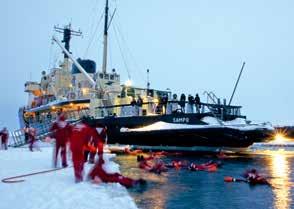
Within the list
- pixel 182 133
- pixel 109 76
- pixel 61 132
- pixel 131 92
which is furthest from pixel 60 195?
pixel 109 76

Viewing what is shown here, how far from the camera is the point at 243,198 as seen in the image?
992 centimetres

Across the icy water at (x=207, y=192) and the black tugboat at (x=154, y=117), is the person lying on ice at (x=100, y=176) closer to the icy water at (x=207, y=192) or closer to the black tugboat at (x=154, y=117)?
the icy water at (x=207, y=192)

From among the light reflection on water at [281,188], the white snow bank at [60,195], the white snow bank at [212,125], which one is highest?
the white snow bank at [212,125]

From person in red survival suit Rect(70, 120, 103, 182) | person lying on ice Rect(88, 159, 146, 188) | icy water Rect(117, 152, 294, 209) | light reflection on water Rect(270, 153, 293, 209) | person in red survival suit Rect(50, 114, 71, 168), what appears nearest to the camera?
icy water Rect(117, 152, 294, 209)

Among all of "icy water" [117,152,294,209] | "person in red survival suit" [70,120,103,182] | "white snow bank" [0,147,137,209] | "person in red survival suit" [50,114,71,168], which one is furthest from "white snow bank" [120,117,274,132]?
"person in red survival suit" [70,120,103,182]

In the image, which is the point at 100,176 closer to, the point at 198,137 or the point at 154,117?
the point at 198,137

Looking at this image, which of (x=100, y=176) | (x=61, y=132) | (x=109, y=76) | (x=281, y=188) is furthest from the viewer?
(x=109, y=76)

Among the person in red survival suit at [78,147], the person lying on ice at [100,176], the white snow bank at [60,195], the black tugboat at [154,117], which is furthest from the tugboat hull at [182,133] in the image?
the person in red survival suit at [78,147]

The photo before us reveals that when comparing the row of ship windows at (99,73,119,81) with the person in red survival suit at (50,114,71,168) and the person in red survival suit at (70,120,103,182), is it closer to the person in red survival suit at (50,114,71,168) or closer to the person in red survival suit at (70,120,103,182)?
the person in red survival suit at (50,114,71,168)

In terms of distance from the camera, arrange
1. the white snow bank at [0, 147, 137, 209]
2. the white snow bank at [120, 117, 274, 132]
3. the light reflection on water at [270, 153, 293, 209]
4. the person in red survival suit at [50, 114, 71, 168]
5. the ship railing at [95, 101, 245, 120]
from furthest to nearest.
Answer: the ship railing at [95, 101, 245, 120] < the white snow bank at [120, 117, 274, 132] < the person in red survival suit at [50, 114, 71, 168] < the light reflection on water at [270, 153, 293, 209] < the white snow bank at [0, 147, 137, 209]

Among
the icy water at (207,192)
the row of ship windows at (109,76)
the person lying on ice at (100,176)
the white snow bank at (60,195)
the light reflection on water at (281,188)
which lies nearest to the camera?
the white snow bank at (60,195)

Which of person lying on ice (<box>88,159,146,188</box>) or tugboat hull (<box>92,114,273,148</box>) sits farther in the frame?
tugboat hull (<box>92,114,273,148</box>)

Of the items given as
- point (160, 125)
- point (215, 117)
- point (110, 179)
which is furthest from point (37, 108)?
point (110, 179)

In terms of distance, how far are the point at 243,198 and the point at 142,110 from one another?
18830 millimetres
